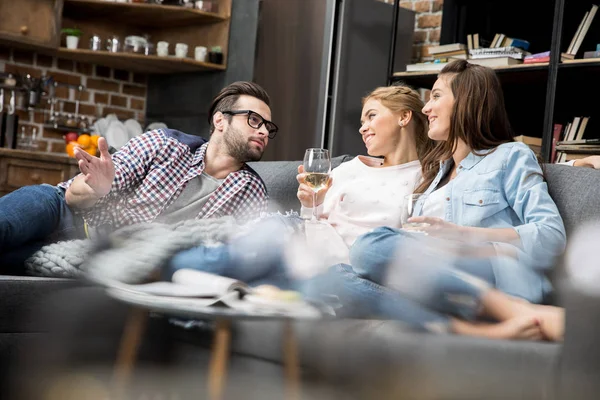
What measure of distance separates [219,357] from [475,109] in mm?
1015

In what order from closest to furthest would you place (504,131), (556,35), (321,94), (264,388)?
(264,388), (504,131), (556,35), (321,94)

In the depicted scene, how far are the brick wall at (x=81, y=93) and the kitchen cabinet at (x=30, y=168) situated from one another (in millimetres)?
479

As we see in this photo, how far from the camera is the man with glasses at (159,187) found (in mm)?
396

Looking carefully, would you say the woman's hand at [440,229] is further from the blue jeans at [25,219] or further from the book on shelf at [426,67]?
the book on shelf at [426,67]

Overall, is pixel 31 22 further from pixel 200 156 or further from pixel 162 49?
pixel 200 156

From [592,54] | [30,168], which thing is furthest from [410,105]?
[30,168]

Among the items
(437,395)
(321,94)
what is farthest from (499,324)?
(321,94)

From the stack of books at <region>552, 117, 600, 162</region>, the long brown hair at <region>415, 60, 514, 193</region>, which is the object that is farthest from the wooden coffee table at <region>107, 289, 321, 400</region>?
the stack of books at <region>552, 117, 600, 162</region>

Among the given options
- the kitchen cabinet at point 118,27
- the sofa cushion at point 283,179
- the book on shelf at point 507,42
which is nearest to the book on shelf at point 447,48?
the book on shelf at point 507,42

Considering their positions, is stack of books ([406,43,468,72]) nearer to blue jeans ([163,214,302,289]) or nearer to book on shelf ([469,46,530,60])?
book on shelf ([469,46,530,60])

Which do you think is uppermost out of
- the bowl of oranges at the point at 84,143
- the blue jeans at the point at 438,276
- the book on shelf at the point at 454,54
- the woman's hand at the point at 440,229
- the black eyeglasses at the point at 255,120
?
the book on shelf at the point at 454,54

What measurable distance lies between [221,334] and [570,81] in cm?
281

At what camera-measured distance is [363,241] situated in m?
0.36

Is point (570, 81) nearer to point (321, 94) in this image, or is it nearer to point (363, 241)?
point (321, 94)
